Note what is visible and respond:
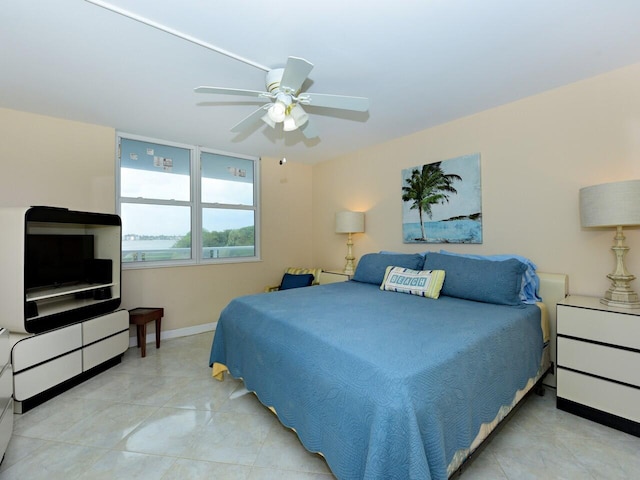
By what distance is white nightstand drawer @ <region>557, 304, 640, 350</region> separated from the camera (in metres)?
1.74

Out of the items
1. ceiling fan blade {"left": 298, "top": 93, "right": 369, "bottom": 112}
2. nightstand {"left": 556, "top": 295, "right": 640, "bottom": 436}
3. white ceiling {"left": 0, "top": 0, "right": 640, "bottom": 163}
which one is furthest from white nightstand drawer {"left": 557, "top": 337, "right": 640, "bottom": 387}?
ceiling fan blade {"left": 298, "top": 93, "right": 369, "bottom": 112}

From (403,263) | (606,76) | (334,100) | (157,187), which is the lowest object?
(403,263)

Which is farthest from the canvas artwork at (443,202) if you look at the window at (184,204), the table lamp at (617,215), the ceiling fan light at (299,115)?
the window at (184,204)

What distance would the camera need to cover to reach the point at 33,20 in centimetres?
156

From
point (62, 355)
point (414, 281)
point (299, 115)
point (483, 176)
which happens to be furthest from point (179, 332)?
point (483, 176)

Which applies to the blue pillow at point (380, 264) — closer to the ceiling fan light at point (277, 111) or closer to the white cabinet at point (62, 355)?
the ceiling fan light at point (277, 111)

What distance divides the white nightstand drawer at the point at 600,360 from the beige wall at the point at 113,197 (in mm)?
3390

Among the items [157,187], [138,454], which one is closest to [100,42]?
[157,187]

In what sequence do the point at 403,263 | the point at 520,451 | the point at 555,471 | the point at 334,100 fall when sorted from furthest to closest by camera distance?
the point at 403,263
the point at 334,100
the point at 520,451
the point at 555,471

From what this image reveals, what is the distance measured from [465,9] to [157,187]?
11.3 feet

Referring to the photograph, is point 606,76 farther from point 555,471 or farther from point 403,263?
point 555,471

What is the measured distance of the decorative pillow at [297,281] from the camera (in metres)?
3.92

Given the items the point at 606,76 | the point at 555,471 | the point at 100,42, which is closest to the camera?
the point at 555,471

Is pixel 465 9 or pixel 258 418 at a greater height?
pixel 465 9
